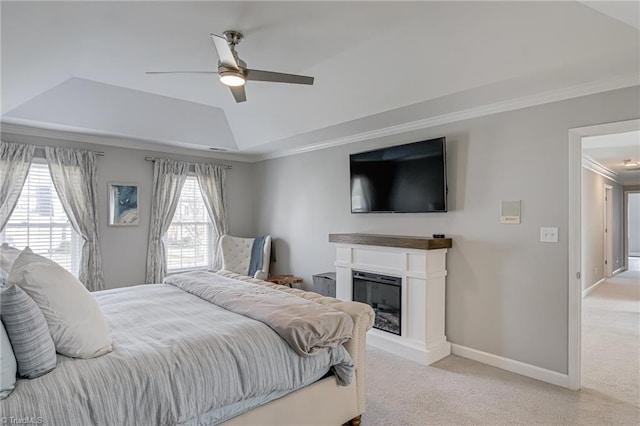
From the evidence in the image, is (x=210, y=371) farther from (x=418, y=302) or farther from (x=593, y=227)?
(x=593, y=227)

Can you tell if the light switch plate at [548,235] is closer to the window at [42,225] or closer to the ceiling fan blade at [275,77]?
the ceiling fan blade at [275,77]

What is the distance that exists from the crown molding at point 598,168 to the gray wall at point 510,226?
12.8 ft

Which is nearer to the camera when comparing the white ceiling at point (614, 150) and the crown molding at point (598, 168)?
the white ceiling at point (614, 150)

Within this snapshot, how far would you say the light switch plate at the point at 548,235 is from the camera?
10.1ft

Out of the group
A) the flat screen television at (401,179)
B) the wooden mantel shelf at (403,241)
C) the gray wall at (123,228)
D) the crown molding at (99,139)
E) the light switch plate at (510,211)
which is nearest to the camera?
the light switch plate at (510,211)

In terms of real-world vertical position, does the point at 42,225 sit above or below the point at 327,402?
above

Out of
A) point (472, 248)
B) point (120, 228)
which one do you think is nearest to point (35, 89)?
point (120, 228)

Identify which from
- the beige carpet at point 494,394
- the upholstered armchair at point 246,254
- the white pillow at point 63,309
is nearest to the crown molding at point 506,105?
the upholstered armchair at point 246,254

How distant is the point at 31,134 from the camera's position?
4406 millimetres

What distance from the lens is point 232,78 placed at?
2.49 metres

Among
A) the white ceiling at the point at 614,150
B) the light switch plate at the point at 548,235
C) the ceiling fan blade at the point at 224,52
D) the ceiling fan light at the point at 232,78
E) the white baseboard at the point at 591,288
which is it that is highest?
the white ceiling at the point at 614,150

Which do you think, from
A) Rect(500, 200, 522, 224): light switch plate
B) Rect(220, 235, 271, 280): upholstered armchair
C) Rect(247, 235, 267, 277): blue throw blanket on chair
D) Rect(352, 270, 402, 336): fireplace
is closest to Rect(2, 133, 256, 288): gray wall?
Rect(220, 235, 271, 280): upholstered armchair

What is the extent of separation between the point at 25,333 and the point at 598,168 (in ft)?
29.4

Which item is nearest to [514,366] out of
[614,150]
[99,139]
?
[614,150]
